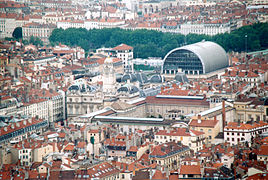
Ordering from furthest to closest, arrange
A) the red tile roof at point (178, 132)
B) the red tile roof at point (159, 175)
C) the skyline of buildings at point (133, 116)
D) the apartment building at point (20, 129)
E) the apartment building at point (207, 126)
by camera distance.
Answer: the apartment building at point (20, 129) → the apartment building at point (207, 126) → the red tile roof at point (178, 132) → the skyline of buildings at point (133, 116) → the red tile roof at point (159, 175)

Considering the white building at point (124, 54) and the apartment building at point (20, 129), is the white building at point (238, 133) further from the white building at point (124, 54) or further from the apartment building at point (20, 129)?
the white building at point (124, 54)

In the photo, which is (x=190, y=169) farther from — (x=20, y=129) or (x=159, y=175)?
(x=20, y=129)

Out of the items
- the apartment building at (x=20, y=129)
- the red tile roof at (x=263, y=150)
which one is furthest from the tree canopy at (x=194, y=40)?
the red tile roof at (x=263, y=150)

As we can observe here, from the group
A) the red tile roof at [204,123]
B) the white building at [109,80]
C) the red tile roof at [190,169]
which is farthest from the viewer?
the white building at [109,80]

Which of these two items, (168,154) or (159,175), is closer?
(159,175)

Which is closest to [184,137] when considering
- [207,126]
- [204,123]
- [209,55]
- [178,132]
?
[178,132]

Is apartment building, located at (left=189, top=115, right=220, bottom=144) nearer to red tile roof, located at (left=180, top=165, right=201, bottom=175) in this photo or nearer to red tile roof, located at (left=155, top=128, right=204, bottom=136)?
red tile roof, located at (left=155, top=128, right=204, bottom=136)

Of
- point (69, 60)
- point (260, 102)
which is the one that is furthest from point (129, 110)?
point (69, 60)

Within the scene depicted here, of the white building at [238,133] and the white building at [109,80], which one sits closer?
the white building at [238,133]
